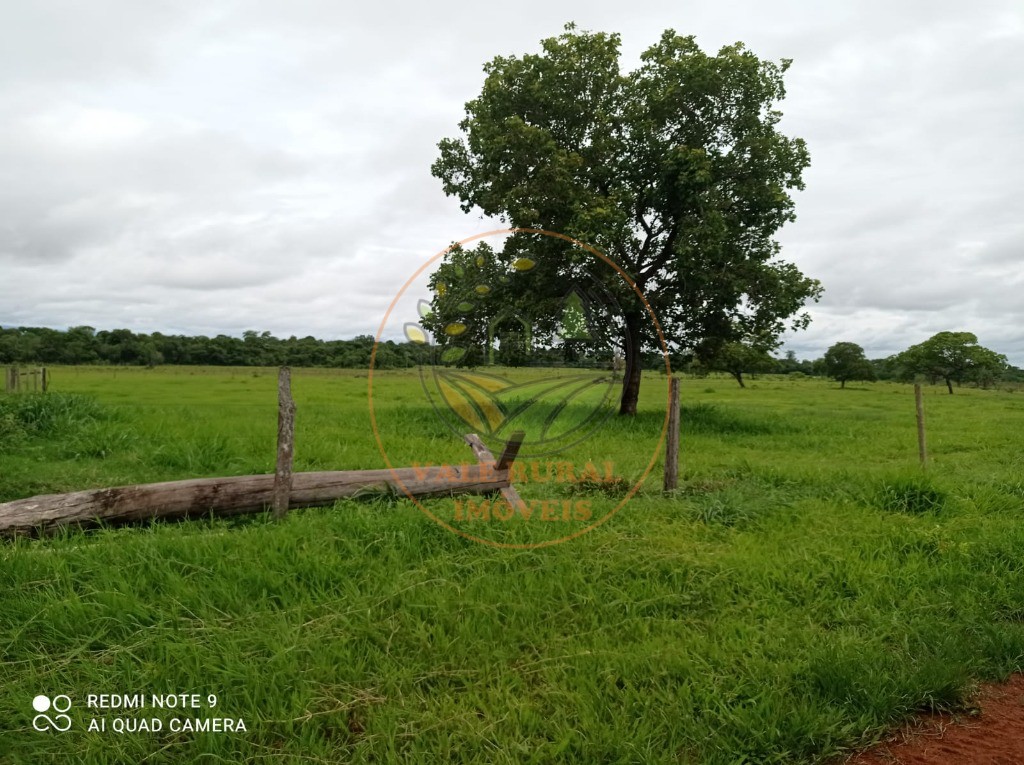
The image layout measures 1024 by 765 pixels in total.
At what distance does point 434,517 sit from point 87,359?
75214mm

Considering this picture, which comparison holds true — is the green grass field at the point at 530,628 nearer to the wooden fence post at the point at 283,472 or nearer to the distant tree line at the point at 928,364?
the wooden fence post at the point at 283,472

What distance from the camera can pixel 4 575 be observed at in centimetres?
507

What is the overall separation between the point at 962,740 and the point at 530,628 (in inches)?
111

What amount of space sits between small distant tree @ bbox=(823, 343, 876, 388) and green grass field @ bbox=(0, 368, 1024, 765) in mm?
61028

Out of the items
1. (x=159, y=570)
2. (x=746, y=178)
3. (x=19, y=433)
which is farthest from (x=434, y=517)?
(x=746, y=178)

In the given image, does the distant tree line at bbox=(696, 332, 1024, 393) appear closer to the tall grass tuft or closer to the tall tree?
the tall tree

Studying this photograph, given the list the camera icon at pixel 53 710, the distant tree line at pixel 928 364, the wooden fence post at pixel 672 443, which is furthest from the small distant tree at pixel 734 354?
the distant tree line at pixel 928 364

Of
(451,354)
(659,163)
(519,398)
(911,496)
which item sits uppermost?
(659,163)

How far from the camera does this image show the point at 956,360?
6794 centimetres

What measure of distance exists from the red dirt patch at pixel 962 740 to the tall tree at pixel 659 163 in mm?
12876

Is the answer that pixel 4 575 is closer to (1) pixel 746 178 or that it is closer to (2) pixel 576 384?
(2) pixel 576 384

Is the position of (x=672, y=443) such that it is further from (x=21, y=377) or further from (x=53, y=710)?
(x=21, y=377)

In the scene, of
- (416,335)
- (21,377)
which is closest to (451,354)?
(416,335)

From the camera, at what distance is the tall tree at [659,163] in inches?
650
